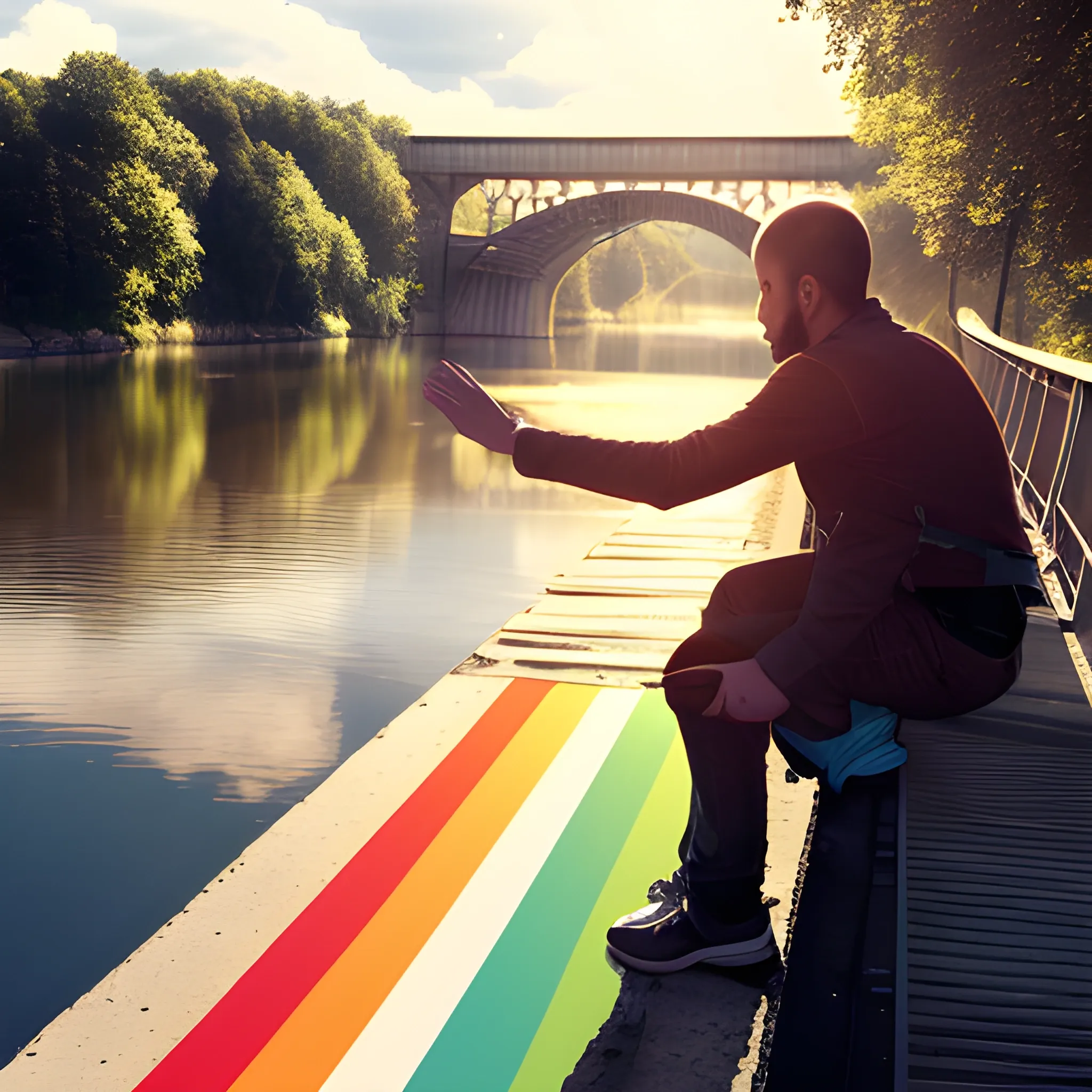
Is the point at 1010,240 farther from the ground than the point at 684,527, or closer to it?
farther from the ground

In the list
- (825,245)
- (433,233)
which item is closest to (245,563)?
(825,245)

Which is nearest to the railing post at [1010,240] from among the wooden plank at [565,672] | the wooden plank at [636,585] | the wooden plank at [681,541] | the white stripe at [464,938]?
the wooden plank at [681,541]

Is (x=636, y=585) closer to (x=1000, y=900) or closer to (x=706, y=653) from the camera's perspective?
(x=706, y=653)

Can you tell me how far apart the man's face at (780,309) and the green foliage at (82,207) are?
118 ft

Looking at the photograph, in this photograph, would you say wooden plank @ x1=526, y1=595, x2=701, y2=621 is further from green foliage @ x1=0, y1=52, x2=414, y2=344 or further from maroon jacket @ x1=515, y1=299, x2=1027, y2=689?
green foliage @ x1=0, y1=52, x2=414, y2=344

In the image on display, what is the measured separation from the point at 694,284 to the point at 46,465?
179 m

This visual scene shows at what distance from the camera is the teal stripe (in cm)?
259

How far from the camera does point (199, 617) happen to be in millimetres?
7027

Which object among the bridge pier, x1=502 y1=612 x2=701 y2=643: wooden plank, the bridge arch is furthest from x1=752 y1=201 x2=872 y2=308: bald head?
the bridge pier

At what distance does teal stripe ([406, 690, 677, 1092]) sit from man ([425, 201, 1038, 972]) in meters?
0.54

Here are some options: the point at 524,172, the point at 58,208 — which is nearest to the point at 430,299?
the point at 524,172

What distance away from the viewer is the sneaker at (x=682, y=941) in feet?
8.63

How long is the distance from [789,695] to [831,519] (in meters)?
0.34

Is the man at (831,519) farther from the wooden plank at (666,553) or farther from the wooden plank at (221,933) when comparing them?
the wooden plank at (666,553)
